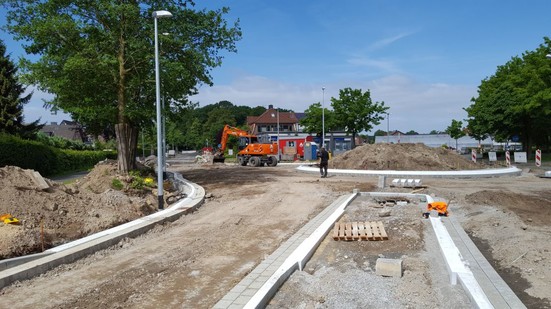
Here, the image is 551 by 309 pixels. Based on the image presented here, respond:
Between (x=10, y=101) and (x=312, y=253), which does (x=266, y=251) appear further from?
(x=10, y=101)

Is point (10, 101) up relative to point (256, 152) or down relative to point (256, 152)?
up

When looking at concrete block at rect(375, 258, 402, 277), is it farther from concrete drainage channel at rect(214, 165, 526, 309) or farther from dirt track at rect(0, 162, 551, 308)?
concrete drainage channel at rect(214, 165, 526, 309)

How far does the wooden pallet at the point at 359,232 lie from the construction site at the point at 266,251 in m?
0.03

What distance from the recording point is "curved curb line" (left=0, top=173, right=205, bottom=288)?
6121 mm

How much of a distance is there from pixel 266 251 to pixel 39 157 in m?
22.5

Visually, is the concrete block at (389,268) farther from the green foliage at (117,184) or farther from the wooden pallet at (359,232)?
the green foliage at (117,184)

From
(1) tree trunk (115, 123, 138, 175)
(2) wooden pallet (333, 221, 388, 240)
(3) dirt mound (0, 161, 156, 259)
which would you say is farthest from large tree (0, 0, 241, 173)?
(2) wooden pallet (333, 221, 388, 240)

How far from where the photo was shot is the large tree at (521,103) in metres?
37.1

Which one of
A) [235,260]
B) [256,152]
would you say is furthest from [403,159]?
[235,260]

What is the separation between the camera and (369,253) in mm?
7418

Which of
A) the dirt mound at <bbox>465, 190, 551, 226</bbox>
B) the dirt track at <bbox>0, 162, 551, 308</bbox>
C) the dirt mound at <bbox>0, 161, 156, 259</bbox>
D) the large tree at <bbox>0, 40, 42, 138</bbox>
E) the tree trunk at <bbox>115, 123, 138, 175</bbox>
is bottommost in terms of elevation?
the dirt track at <bbox>0, 162, 551, 308</bbox>

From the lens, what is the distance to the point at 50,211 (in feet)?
30.1

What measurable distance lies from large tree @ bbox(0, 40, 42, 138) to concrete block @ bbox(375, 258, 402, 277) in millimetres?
31611

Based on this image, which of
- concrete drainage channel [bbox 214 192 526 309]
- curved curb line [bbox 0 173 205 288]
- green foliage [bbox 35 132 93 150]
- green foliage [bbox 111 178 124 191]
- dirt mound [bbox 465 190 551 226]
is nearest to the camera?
concrete drainage channel [bbox 214 192 526 309]
